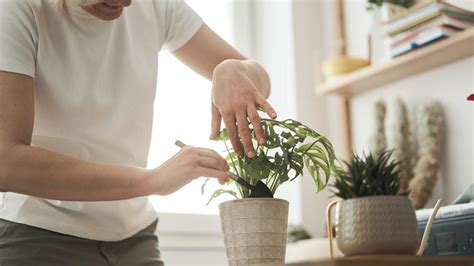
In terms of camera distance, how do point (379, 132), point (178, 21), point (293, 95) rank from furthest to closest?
point (293, 95) → point (379, 132) → point (178, 21)

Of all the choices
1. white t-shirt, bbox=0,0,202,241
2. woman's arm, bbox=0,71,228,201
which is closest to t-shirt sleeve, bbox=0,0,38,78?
white t-shirt, bbox=0,0,202,241

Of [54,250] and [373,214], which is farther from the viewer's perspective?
[54,250]

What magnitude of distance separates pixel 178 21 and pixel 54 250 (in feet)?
1.93

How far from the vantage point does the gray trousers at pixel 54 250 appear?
1.27 m

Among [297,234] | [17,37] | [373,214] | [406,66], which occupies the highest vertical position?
[406,66]

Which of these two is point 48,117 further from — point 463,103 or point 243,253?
point 463,103

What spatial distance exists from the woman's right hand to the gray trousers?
11.1 inches

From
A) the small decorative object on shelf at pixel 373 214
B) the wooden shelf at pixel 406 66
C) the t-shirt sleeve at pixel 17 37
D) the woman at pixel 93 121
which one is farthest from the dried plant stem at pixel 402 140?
the t-shirt sleeve at pixel 17 37

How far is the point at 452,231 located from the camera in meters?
1.42

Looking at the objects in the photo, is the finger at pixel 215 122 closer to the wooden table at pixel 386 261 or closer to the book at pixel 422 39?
the wooden table at pixel 386 261

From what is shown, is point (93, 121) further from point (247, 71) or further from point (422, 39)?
point (422, 39)

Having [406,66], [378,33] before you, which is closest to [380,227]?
[406,66]

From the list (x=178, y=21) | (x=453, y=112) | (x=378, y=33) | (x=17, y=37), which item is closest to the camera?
(x=17, y=37)

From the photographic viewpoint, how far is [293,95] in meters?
2.69
